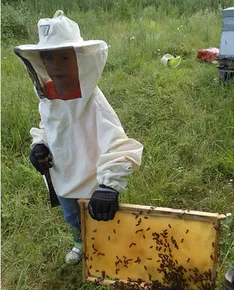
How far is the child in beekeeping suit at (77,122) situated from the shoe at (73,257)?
1.42ft

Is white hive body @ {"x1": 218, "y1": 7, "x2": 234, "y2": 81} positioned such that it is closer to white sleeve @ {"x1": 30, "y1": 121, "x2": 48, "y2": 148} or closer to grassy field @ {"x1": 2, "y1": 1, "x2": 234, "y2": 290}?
grassy field @ {"x1": 2, "y1": 1, "x2": 234, "y2": 290}

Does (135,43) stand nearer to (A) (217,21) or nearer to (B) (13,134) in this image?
(A) (217,21)

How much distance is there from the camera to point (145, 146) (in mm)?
3365

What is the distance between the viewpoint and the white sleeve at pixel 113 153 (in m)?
1.75

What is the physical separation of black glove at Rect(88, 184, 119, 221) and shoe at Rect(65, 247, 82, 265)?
67 cm

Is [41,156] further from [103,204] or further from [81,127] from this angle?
[103,204]

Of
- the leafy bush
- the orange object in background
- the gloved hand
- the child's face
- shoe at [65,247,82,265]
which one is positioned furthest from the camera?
the leafy bush

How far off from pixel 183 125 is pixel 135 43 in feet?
7.87

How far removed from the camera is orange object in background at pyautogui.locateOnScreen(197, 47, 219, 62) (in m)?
5.21

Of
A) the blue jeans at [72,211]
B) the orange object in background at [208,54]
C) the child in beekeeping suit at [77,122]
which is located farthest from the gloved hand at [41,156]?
the orange object in background at [208,54]

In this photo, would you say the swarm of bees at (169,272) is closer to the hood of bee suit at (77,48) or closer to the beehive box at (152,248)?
the beehive box at (152,248)

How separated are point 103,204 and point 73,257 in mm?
744

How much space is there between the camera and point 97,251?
1.92 m

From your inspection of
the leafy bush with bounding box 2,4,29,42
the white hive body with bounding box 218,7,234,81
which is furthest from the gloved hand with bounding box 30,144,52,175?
the leafy bush with bounding box 2,4,29,42
